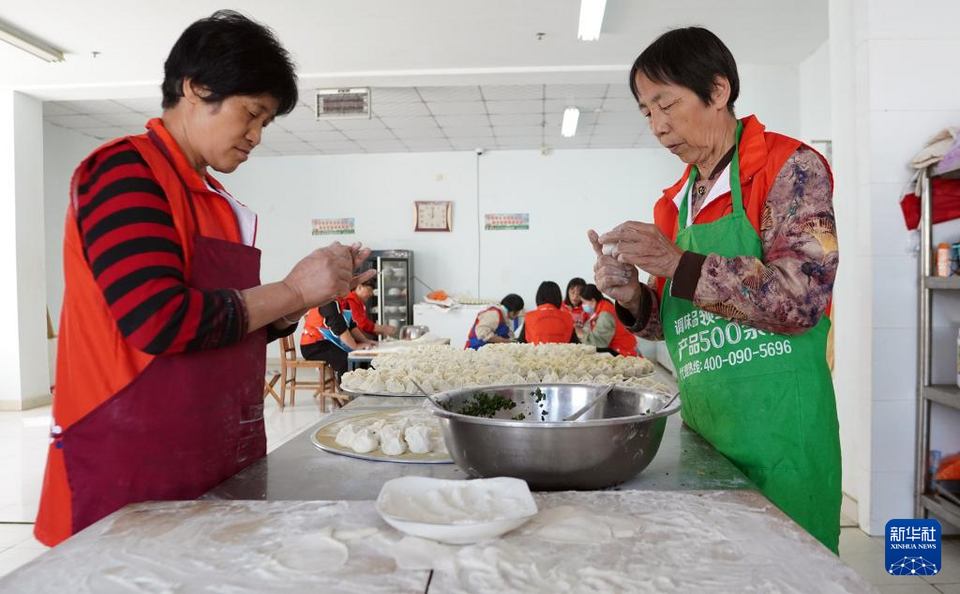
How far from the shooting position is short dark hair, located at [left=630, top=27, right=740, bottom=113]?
1.46 meters

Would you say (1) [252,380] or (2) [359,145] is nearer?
(1) [252,380]

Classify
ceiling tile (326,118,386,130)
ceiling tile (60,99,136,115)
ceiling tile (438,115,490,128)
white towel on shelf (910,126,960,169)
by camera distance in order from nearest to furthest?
white towel on shelf (910,126,960,169)
ceiling tile (60,99,136,115)
ceiling tile (438,115,490,128)
ceiling tile (326,118,386,130)

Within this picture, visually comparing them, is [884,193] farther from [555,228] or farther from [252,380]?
[555,228]

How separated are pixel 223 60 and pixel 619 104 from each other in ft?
22.8

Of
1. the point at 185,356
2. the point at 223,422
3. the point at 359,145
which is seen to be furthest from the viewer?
the point at 359,145

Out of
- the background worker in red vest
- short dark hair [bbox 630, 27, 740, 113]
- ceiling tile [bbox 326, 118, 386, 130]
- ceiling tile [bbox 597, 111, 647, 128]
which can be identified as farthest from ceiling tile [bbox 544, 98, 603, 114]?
the background worker in red vest

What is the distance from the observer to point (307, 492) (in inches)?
47.9

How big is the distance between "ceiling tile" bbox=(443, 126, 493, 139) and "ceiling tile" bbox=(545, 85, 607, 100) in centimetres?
160

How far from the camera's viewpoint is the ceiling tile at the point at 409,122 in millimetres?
8125

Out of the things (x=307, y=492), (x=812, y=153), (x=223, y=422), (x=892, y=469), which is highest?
(x=812, y=153)

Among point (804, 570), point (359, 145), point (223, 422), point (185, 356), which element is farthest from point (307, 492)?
point (359, 145)

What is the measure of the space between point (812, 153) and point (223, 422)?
4.38 feet

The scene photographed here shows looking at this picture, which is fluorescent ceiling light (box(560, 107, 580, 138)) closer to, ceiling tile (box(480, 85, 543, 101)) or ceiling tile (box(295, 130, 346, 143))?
ceiling tile (box(480, 85, 543, 101))

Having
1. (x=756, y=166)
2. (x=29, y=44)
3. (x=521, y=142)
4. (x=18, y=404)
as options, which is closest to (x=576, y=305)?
(x=521, y=142)
